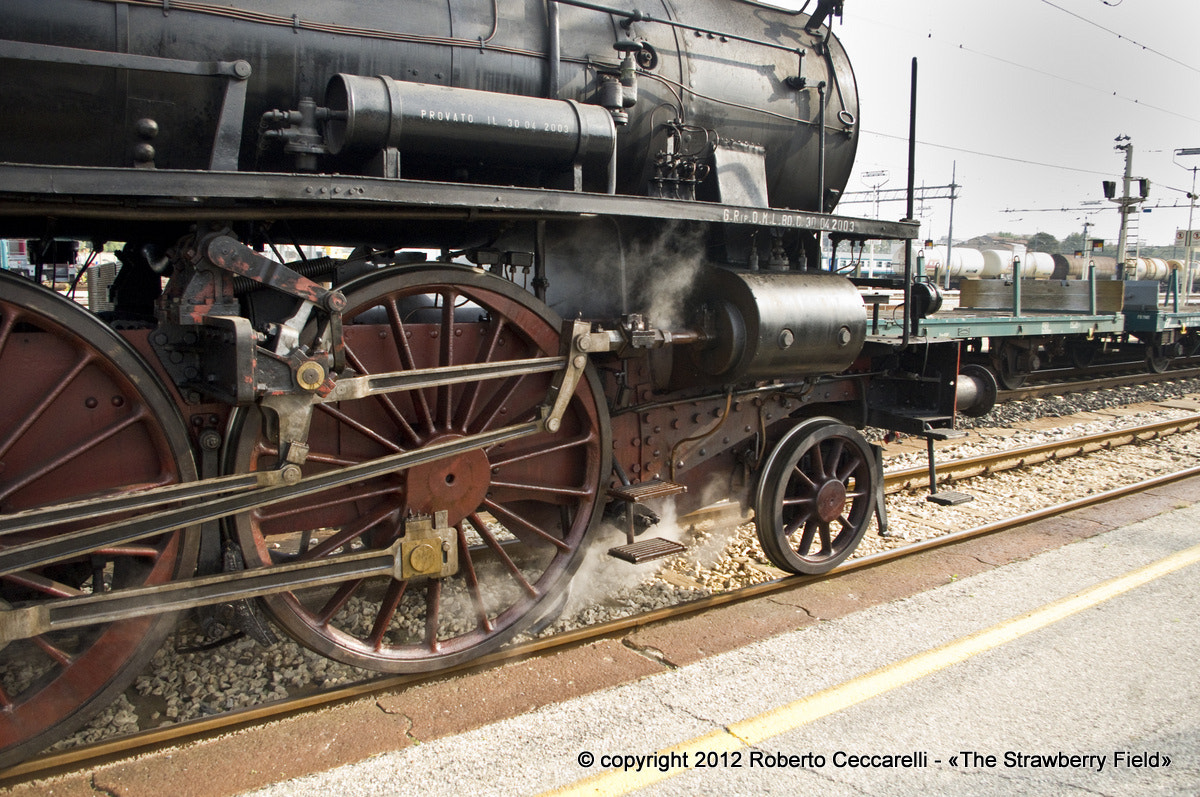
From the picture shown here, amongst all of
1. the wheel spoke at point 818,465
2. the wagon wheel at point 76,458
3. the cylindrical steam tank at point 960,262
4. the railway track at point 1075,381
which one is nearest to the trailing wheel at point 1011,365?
the railway track at point 1075,381

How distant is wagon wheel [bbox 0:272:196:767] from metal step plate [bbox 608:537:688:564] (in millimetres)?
1947

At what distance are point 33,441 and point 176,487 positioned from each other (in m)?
0.55

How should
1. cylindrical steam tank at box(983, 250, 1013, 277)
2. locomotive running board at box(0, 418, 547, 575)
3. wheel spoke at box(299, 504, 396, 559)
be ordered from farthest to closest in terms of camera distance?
cylindrical steam tank at box(983, 250, 1013, 277) < wheel spoke at box(299, 504, 396, 559) < locomotive running board at box(0, 418, 547, 575)

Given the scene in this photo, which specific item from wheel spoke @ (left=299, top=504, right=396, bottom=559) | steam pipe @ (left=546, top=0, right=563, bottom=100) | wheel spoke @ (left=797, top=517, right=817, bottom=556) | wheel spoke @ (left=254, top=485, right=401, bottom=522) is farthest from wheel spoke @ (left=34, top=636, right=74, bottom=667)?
wheel spoke @ (left=797, top=517, right=817, bottom=556)

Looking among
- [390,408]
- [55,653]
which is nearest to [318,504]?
[390,408]

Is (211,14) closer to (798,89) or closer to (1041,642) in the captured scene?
(798,89)

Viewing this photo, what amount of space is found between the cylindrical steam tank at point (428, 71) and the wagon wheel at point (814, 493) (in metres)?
1.53

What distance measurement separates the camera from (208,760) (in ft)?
10.1

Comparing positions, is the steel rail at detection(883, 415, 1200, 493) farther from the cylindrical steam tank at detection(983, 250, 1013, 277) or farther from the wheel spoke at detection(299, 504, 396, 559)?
the cylindrical steam tank at detection(983, 250, 1013, 277)

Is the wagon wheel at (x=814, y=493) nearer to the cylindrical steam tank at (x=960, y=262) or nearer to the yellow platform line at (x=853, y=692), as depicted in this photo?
the yellow platform line at (x=853, y=692)

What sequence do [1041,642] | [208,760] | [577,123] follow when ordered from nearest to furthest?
1. [208,760]
2. [577,123]
3. [1041,642]

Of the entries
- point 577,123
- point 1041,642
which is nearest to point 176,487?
point 577,123

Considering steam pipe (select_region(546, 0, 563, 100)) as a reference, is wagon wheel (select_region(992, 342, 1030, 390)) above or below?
below

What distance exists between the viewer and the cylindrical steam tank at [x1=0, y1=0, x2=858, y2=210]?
3094 mm
